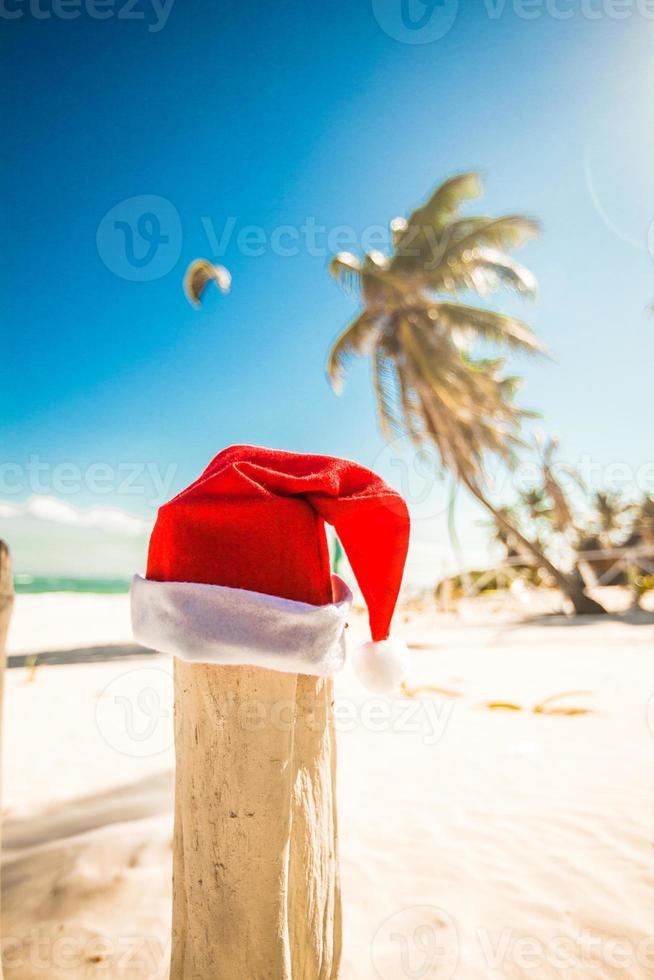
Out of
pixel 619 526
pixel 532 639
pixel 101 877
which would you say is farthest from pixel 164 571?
pixel 619 526

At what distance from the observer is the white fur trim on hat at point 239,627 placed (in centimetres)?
119

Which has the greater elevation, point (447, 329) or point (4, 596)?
point (447, 329)

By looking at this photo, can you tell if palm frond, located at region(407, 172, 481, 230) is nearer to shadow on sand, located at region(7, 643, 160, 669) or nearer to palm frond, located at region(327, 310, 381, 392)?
palm frond, located at region(327, 310, 381, 392)

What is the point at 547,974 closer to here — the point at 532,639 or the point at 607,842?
the point at 607,842

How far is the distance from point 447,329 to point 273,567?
457 inches

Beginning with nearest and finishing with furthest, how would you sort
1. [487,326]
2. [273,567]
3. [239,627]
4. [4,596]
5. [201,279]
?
[4,596], [239,627], [273,567], [201,279], [487,326]

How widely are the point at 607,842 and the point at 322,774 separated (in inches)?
73.0

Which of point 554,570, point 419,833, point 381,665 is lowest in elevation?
point 419,833

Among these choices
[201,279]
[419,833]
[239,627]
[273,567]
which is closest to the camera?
[239,627]

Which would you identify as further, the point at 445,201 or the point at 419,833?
the point at 445,201

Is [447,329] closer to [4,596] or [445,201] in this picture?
[445,201]

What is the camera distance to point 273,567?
4.23 ft

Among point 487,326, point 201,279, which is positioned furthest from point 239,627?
point 487,326

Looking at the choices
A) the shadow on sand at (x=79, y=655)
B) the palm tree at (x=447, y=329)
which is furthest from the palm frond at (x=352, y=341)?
the shadow on sand at (x=79, y=655)
